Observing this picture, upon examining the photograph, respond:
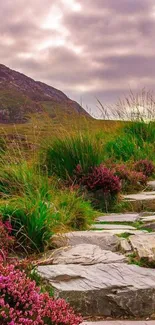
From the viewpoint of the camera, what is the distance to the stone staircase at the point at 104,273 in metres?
4.92

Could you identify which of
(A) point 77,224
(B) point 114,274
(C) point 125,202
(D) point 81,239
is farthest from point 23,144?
(B) point 114,274

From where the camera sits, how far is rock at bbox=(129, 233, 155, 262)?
5.69 metres

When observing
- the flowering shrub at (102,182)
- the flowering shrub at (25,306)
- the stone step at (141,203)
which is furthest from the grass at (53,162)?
the flowering shrub at (25,306)

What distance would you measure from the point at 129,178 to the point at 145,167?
140 cm

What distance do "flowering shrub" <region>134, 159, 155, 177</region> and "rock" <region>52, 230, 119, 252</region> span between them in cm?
512

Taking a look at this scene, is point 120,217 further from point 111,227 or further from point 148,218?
point 111,227

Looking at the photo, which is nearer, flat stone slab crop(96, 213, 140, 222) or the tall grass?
flat stone slab crop(96, 213, 140, 222)

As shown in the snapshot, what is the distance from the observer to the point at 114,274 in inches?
207

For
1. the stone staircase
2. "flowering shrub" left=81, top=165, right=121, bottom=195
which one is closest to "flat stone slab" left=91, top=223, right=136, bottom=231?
the stone staircase

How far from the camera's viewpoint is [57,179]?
9625 mm

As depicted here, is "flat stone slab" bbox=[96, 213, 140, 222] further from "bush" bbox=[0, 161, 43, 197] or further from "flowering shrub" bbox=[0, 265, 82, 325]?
"flowering shrub" bbox=[0, 265, 82, 325]

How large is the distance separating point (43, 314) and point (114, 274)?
187 cm

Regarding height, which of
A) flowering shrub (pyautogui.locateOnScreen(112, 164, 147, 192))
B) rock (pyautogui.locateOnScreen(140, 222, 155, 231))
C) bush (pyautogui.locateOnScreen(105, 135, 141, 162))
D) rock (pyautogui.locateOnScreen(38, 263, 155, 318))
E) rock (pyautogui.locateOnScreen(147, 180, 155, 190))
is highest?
bush (pyautogui.locateOnScreen(105, 135, 141, 162))

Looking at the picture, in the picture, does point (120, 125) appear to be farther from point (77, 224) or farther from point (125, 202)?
point (77, 224)
